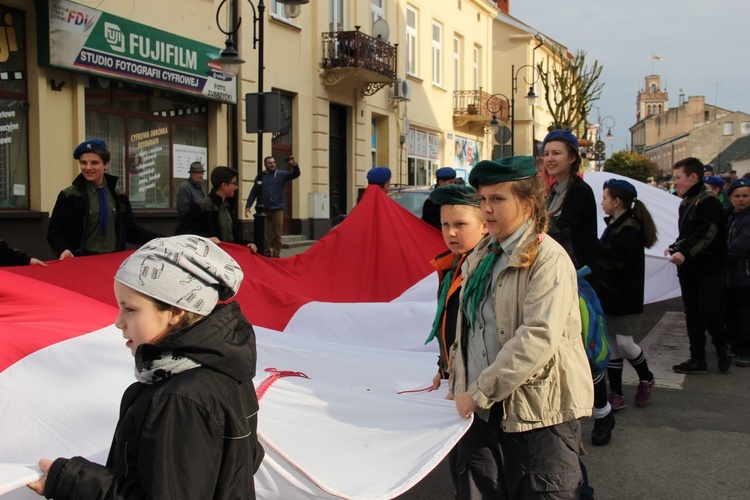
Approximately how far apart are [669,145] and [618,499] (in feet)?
397

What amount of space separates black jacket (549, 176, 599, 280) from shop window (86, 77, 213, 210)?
32.9ft

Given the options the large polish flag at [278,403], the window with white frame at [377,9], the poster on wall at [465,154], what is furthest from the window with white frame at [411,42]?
the large polish flag at [278,403]

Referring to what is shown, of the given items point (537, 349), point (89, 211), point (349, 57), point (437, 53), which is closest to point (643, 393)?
point (537, 349)

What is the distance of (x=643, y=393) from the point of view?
591cm

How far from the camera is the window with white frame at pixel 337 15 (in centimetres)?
1994

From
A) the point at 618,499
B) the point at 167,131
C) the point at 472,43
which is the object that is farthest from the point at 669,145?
the point at 618,499

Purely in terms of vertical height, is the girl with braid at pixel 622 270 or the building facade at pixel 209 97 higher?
the building facade at pixel 209 97

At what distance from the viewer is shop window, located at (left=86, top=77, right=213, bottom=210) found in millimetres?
12492

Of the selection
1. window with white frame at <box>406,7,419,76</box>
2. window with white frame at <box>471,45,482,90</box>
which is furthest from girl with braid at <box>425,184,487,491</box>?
window with white frame at <box>471,45,482,90</box>

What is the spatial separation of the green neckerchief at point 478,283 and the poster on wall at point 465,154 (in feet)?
89.9

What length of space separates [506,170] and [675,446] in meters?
3.41

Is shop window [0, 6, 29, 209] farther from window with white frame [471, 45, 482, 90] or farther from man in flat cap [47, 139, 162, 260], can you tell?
window with white frame [471, 45, 482, 90]

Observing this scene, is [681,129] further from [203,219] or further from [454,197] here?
[454,197]

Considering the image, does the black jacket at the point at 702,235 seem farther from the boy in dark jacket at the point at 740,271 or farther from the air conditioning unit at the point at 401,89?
the air conditioning unit at the point at 401,89
